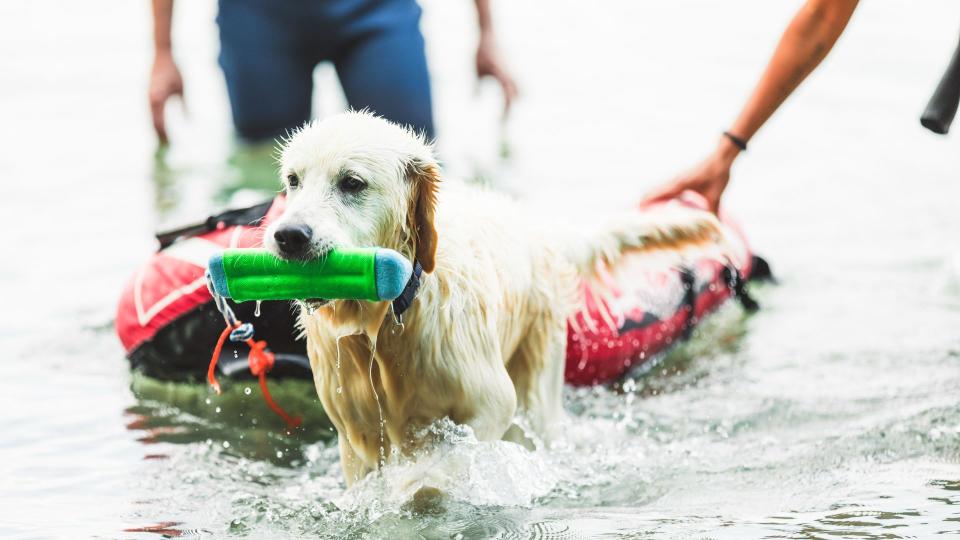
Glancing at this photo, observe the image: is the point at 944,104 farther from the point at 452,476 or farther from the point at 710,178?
the point at 452,476

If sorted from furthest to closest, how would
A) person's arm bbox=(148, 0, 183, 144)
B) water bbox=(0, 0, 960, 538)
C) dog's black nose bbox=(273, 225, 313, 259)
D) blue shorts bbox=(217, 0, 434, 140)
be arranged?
1. person's arm bbox=(148, 0, 183, 144)
2. blue shorts bbox=(217, 0, 434, 140)
3. water bbox=(0, 0, 960, 538)
4. dog's black nose bbox=(273, 225, 313, 259)

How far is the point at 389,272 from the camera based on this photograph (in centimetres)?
338

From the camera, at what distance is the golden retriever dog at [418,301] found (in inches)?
137

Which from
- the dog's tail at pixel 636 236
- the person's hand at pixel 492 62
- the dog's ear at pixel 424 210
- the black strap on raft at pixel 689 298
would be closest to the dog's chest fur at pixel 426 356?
the dog's ear at pixel 424 210

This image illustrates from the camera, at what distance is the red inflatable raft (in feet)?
15.6

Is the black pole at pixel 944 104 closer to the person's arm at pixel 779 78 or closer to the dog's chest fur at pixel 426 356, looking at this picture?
the person's arm at pixel 779 78

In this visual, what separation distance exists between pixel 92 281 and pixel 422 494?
3360 millimetres

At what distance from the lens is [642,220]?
458 centimetres

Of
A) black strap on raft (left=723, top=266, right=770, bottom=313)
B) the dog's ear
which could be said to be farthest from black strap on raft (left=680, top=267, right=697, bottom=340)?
the dog's ear

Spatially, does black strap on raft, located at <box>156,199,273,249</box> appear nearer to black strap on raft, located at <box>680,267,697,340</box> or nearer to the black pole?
black strap on raft, located at <box>680,267,697,340</box>

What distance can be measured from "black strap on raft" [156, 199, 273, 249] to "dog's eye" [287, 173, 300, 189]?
1.13 m

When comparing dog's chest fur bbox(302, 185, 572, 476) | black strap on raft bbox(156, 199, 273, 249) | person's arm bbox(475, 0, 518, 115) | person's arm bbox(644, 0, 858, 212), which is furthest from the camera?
person's arm bbox(475, 0, 518, 115)

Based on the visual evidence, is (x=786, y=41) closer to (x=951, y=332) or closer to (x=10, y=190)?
(x=951, y=332)

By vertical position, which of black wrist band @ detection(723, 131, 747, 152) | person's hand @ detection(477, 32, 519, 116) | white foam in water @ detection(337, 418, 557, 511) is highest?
person's hand @ detection(477, 32, 519, 116)
